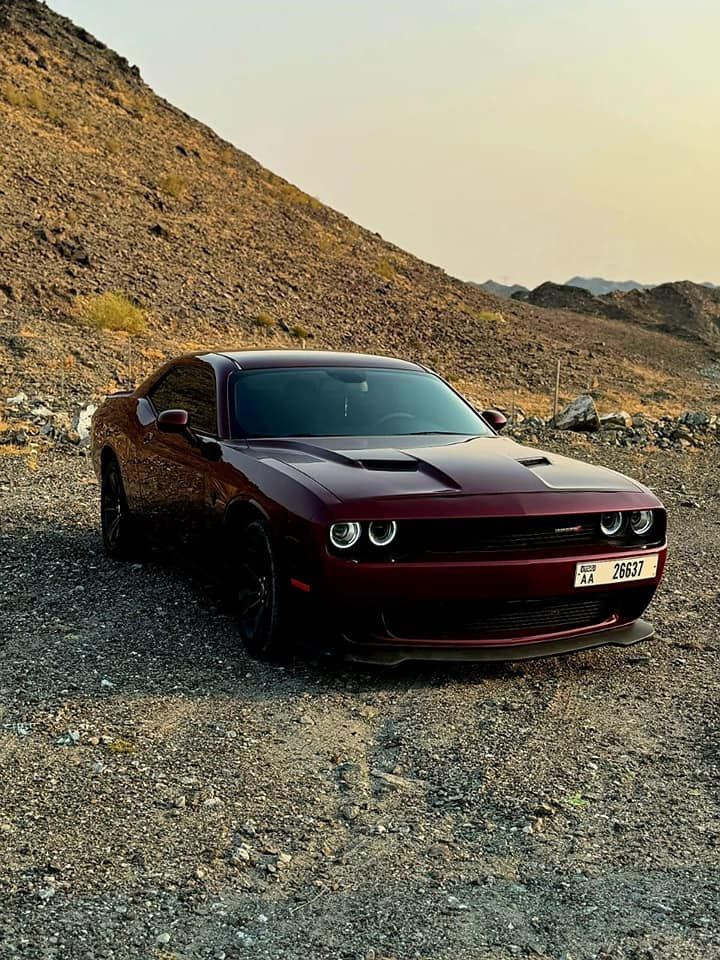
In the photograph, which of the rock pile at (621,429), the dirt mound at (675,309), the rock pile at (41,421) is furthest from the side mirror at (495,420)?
the dirt mound at (675,309)

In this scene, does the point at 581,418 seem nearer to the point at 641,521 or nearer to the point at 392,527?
the point at 641,521

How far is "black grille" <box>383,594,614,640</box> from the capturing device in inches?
179

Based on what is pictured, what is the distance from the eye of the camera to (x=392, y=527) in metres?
4.53

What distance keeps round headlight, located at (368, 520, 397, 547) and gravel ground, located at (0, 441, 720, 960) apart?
72 centimetres

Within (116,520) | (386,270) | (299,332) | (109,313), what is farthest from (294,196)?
(116,520)

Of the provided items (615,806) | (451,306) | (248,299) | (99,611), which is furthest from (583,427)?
(451,306)

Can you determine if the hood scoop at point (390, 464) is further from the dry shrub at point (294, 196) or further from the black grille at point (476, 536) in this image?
the dry shrub at point (294, 196)

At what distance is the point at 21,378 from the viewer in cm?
1894

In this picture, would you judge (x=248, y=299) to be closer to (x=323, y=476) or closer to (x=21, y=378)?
(x=21, y=378)

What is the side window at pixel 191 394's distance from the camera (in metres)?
6.01

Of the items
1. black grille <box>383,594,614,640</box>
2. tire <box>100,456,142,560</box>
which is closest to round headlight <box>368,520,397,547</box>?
black grille <box>383,594,614,640</box>

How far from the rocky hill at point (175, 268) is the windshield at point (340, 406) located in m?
13.4

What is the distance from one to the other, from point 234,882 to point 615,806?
1.43m

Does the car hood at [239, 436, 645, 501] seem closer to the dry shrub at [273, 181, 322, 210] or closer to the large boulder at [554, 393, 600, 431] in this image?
the large boulder at [554, 393, 600, 431]
